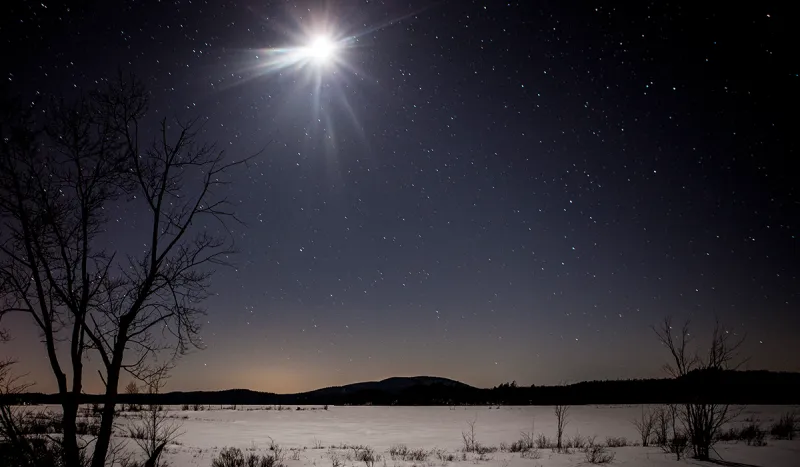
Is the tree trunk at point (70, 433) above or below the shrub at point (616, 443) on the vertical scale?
above

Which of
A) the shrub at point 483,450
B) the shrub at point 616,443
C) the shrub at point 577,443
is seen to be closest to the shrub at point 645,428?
the shrub at point 616,443

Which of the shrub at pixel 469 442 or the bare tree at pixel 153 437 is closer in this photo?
the bare tree at pixel 153 437

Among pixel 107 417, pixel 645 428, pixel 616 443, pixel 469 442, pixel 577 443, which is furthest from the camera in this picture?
pixel 645 428

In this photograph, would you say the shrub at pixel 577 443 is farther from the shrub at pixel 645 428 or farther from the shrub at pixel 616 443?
the shrub at pixel 645 428

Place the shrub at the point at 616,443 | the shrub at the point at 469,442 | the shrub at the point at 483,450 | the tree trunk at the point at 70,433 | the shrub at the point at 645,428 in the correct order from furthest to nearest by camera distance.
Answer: the shrub at the point at 469,442 → the shrub at the point at 616,443 → the shrub at the point at 645,428 → the shrub at the point at 483,450 → the tree trunk at the point at 70,433

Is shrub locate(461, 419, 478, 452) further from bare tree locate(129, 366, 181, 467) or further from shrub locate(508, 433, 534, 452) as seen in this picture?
bare tree locate(129, 366, 181, 467)

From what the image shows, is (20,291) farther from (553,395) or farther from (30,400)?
(553,395)

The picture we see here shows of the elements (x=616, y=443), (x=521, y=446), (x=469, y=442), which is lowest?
(x=469, y=442)

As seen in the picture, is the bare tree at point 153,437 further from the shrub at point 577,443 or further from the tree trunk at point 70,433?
the shrub at point 577,443

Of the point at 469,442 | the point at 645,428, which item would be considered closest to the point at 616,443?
the point at 469,442

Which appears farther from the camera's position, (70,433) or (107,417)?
(107,417)

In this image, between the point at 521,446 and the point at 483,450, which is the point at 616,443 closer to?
the point at 521,446

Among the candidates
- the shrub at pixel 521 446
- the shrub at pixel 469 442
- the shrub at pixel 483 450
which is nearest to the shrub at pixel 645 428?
the shrub at pixel 521 446

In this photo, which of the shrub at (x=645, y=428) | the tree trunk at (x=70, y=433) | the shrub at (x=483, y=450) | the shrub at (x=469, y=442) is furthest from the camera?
the shrub at (x=469, y=442)
